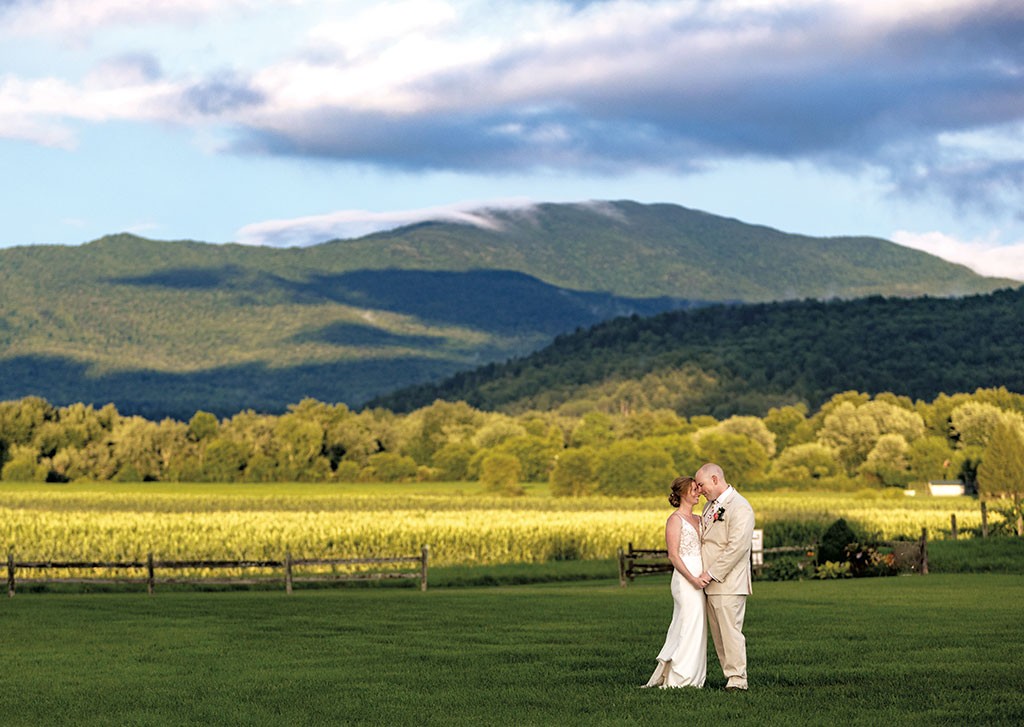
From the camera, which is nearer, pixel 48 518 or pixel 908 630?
pixel 908 630

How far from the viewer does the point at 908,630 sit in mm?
20672

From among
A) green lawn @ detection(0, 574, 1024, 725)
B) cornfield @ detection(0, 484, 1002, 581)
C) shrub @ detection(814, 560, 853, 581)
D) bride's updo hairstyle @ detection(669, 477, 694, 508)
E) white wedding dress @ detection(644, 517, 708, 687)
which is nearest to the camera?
green lawn @ detection(0, 574, 1024, 725)

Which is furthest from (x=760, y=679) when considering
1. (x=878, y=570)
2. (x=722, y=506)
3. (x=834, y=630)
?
(x=878, y=570)

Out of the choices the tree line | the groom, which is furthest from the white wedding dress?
the tree line

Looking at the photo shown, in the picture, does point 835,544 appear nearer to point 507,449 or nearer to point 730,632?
point 730,632

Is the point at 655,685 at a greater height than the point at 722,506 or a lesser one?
lesser

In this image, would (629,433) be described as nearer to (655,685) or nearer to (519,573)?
(519,573)

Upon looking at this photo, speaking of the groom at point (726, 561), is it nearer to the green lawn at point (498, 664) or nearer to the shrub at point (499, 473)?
the green lawn at point (498, 664)

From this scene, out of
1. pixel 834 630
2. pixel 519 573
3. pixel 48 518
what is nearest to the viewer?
pixel 834 630

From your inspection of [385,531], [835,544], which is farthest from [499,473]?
[835,544]

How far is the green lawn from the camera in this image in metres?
13.8

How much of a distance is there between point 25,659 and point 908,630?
12.9 metres

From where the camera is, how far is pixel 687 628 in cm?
1470

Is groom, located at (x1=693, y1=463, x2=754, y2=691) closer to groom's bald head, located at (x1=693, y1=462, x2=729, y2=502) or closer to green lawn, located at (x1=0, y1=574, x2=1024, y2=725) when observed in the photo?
groom's bald head, located at (x1=693, y1=462, x2=729, y2=502)
